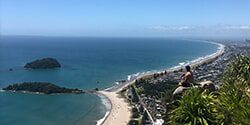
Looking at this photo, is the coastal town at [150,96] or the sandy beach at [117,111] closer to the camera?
the coastal town at [150,96]

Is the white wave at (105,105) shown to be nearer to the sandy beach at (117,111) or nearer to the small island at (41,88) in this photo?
the sandy beach at (117,111)

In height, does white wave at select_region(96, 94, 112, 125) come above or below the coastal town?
below

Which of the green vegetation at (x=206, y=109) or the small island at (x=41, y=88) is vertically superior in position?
the green vegetation at (x=206, y=109)

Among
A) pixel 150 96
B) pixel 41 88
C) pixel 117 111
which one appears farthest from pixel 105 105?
pixel 41 88

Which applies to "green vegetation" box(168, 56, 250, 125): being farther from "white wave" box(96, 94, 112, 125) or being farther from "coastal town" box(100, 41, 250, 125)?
"white wave" box(96, 94, 112, 125)

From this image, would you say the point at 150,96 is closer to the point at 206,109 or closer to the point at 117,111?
the point at 117,111

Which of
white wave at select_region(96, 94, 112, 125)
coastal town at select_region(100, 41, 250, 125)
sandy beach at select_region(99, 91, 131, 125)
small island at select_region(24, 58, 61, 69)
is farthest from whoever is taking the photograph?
small island at select_region(24, 58, 61, 69)

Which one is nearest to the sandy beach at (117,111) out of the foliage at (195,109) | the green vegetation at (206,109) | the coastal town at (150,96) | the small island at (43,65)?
the coastal town at (150,96)

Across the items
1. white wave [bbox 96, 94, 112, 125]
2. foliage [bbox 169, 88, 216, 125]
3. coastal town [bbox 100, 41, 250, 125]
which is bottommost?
white wave [bbox 96, 94, 112, 125]

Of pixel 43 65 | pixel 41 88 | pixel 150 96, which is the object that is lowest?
pixel 43 65

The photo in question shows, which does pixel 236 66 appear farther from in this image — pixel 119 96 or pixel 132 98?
pixel 119 96

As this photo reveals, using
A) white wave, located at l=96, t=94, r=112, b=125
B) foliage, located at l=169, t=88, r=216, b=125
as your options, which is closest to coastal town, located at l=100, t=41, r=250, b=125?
white wave, located at l=96, t=94, r=112, b=125
